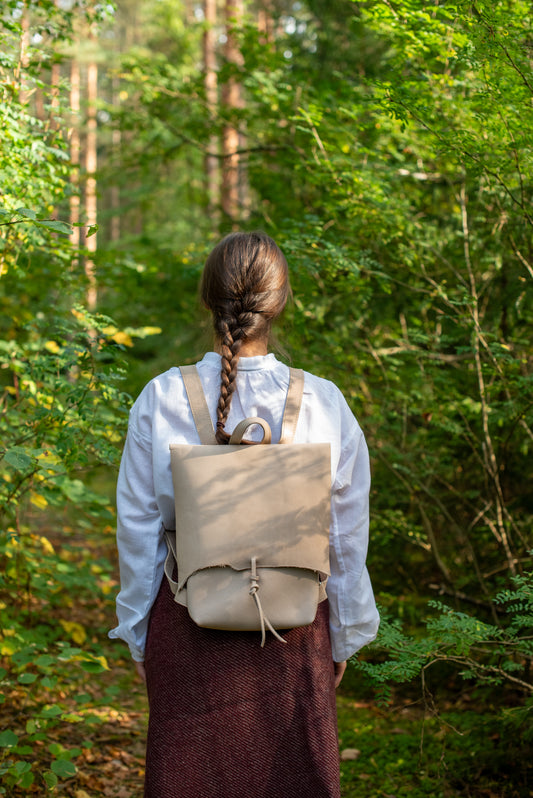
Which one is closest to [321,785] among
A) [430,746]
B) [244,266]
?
[244,266]

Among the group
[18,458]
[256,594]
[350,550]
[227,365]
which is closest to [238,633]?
[256,594]

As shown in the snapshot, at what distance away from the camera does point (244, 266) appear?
173cm

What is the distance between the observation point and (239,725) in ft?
5.32

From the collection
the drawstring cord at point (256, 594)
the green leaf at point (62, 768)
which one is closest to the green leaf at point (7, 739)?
the green leaf at point (62, 768)

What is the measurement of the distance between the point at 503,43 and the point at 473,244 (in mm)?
1619

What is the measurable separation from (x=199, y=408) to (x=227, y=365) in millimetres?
133

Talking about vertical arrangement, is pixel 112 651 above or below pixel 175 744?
below

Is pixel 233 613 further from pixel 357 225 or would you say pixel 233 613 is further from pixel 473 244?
pixel 473 244

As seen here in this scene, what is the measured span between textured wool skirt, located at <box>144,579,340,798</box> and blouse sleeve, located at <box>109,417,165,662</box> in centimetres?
19

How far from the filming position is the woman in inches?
64.0

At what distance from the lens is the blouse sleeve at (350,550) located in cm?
181

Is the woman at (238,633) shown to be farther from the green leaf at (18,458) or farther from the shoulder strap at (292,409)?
the green leaf at (18,458)

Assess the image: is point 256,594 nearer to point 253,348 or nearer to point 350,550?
point 350,550

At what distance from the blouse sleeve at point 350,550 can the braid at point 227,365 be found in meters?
0.34
